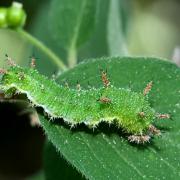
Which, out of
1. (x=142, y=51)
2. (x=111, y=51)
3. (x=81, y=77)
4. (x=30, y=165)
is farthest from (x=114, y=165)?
(x=142, y=51)

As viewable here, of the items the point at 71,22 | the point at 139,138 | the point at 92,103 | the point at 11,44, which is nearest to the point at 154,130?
the point at 139,138

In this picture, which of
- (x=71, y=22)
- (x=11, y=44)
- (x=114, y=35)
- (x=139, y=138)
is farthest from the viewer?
(x=11, y=44)

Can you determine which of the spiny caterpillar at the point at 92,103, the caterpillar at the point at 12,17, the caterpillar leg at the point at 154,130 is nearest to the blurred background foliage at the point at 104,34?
the caterpillar at the point at 12,17

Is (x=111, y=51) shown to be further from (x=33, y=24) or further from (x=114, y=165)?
(x=114, y=165)

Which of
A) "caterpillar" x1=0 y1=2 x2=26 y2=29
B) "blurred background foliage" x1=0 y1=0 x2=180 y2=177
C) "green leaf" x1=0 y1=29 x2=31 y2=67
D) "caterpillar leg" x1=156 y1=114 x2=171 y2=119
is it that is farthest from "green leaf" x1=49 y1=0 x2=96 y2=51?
"green leaf" x1=0 y1=29 x2=31 y2=67

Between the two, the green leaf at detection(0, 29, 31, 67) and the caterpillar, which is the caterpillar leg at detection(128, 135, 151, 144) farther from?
the green leaf at detection(0, 29, 31, 67)

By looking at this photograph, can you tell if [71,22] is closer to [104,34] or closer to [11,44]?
[104,34]

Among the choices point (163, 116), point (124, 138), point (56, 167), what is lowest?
point (56, 167)
